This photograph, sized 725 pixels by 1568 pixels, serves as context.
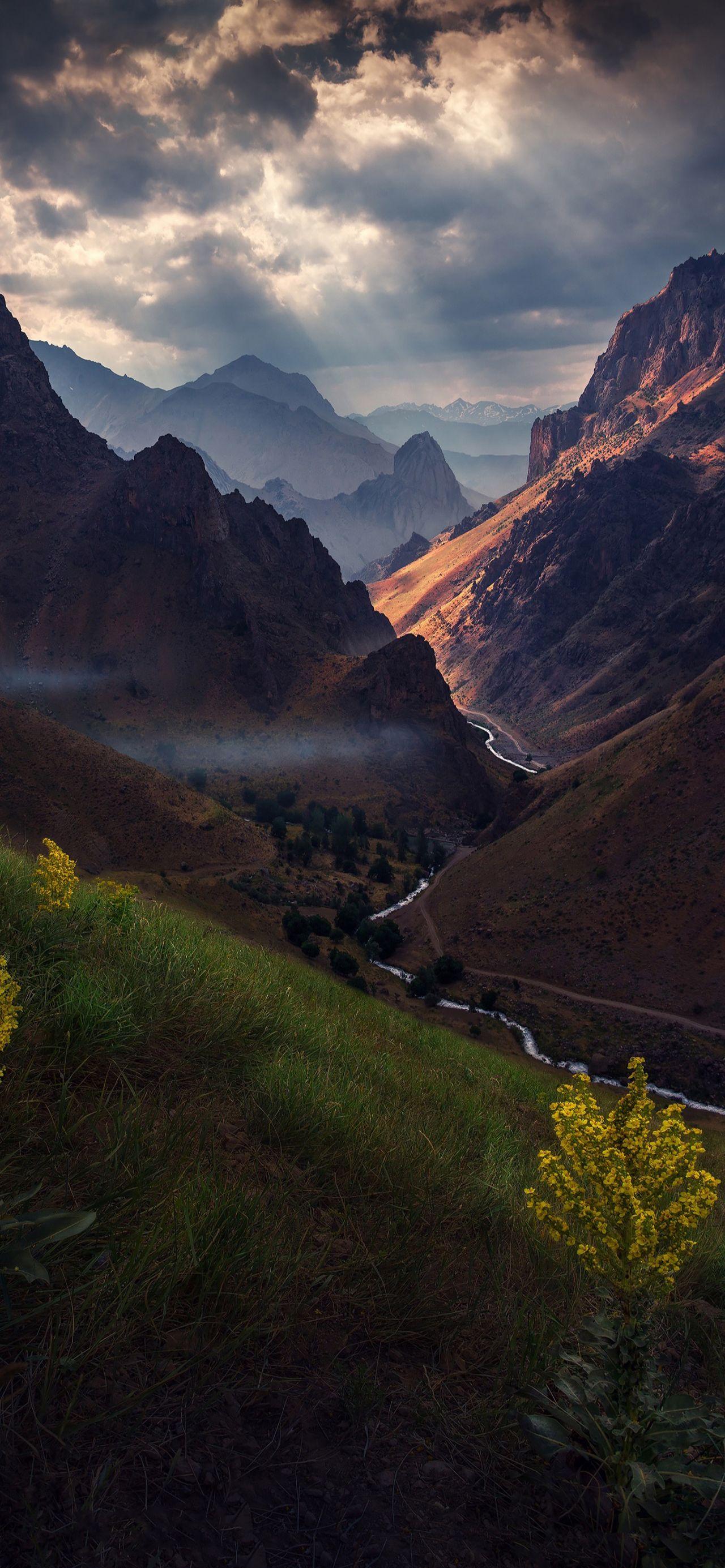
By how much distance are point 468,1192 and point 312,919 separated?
6185 centimetres

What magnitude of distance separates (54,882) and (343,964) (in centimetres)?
5156

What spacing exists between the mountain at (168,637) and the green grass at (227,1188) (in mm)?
120829

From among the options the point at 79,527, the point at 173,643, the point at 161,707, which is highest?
the point at 79,527

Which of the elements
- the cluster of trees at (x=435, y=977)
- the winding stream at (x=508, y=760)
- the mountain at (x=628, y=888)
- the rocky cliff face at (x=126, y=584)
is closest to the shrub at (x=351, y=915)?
the cluster of trees at (x=435, y=977)

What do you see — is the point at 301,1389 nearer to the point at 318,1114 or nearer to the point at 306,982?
the point at 318,1114

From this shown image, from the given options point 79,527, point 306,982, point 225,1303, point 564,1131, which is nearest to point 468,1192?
point 564,1131

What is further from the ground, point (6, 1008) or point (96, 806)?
point (6, 1008)

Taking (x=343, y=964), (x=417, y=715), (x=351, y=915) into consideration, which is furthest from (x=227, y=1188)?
(x=417, y=715)

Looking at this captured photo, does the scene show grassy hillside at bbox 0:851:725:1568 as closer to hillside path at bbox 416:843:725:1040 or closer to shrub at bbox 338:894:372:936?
hillside path at bbox 416:843:725:1040

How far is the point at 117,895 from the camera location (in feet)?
21.4

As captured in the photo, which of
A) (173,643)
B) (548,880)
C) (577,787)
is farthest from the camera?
(173,643)

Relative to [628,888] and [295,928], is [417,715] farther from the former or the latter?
[295,928]

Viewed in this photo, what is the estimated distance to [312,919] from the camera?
65438mm

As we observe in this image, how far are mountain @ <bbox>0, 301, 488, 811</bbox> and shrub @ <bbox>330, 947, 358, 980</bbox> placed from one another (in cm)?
7247
